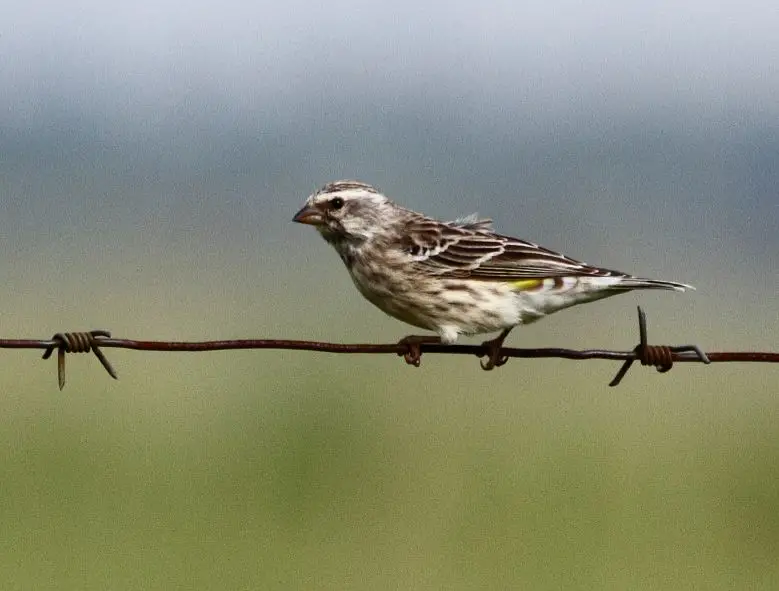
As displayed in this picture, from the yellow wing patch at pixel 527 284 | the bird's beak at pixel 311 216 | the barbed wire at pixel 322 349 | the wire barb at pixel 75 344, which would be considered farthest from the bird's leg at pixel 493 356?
the wire barb at pixel 75 344

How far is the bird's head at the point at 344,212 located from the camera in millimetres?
8219

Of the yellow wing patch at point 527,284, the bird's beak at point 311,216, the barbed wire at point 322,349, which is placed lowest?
the barbed wire at point 322,349

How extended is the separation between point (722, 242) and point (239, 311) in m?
18.9

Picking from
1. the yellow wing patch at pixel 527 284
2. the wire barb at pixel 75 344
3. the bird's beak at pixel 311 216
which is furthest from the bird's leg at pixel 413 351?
the wire barb at pixel 75 344

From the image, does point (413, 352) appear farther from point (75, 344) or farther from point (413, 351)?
point (75, 344)

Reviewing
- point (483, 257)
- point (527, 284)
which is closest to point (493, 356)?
point (527, 284)

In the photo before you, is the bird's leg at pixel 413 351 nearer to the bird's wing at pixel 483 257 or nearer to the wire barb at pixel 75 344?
the bird's wing at pixel 483 257

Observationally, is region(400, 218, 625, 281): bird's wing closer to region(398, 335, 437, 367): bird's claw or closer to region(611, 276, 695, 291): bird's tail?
region(611, 276, 695, 291): bird's tail

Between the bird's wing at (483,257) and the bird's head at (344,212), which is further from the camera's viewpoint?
the bird's head at (344,212)

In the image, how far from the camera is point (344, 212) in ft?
27.0

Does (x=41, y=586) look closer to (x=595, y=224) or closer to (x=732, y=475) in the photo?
(x=732, y=475)

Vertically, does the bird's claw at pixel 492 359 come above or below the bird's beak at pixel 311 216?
below

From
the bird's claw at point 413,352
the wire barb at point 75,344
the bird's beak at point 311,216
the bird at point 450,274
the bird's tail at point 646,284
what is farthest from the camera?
the bird's beak at point 311,216

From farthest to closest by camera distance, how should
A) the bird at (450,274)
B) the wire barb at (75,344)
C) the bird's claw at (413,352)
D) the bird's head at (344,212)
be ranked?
the bird's head at (344,212) < the bird at (450,274) < the bird's claw at (413,352) < the wire barb at (75,344)
